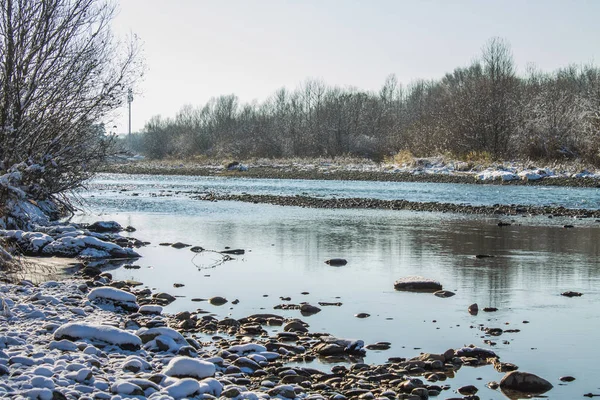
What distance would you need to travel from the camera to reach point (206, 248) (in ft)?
59.6

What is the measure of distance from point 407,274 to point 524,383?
707 cm

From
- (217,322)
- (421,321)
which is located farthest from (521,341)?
(217,322)

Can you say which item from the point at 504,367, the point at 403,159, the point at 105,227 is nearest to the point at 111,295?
the point at 504,367

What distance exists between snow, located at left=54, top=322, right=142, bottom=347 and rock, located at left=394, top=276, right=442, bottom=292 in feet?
19.9

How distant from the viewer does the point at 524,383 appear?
7.40 metres

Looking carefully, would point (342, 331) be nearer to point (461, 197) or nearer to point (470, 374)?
point (470, 374)

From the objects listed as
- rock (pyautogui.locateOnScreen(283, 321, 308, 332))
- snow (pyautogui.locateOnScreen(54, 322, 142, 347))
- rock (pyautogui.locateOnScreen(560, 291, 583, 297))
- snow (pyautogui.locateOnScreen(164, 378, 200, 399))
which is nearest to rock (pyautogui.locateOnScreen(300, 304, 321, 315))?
rock (pyautogui.locateOnScreen(283, 321, 308, 332))

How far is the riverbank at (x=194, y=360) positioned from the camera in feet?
21.8

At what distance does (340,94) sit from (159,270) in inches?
3471

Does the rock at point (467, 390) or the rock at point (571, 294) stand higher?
the rock at point (571, 294)

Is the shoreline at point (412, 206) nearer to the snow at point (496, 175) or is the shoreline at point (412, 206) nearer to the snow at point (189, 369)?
the snow at point (496, 175)

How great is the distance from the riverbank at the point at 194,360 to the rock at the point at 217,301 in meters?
1.11

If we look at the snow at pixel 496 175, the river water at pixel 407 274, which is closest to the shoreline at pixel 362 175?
the snow at pixel 496 175

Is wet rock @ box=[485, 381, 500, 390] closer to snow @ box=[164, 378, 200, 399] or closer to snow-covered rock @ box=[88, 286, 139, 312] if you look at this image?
snow @ box=[164, 378, 200, 399]
